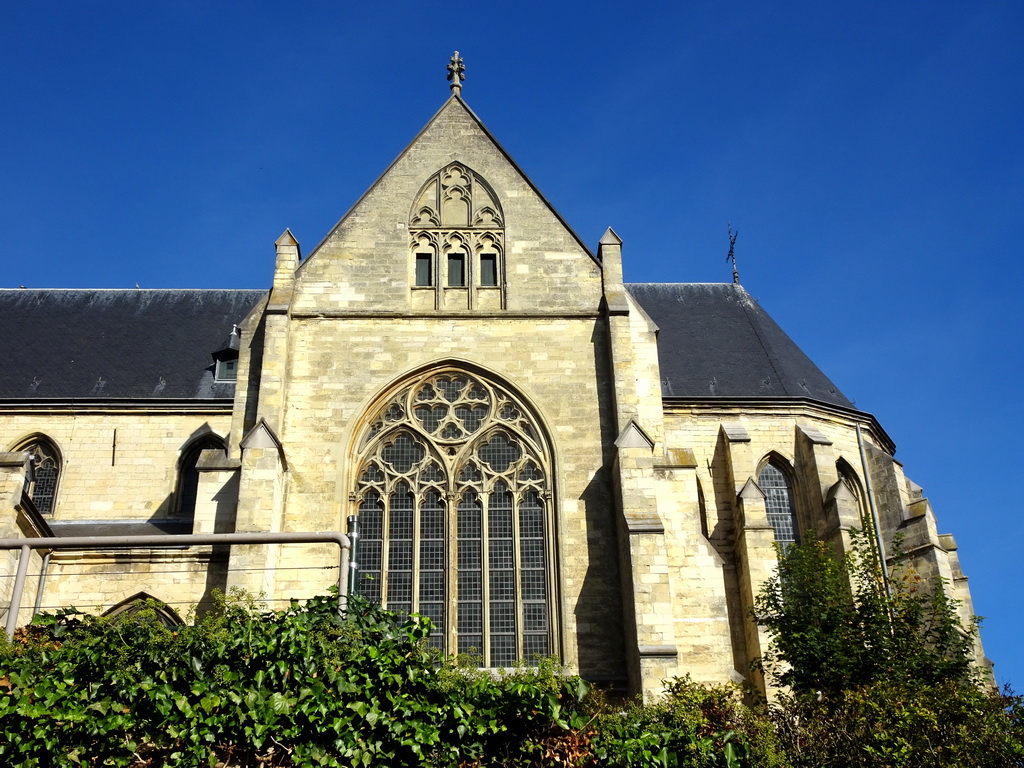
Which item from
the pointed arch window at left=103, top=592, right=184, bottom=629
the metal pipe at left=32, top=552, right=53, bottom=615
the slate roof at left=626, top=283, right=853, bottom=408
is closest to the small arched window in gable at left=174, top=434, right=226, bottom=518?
the pointed arch window at left=103, top=592, right=184, bottom=629

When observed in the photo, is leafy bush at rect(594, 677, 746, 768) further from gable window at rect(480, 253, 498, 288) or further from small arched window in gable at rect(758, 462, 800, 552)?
small arched window in gable at rect(758, 462, 800, 552)

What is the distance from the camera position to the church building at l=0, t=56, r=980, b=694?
1694 cm

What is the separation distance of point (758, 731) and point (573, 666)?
5.14m

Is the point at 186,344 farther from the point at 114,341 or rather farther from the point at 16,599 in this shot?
the point at 16,599

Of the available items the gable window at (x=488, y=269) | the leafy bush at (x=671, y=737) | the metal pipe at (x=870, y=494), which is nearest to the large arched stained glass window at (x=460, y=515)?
the gable window at (x=488, y=269)

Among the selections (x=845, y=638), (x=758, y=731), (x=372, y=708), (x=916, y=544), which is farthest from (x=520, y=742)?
(x=916, y=544)

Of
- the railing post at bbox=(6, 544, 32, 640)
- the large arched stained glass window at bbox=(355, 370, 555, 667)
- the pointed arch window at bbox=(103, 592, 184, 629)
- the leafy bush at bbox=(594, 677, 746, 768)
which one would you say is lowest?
the leafy bush at bbox=(594, 677, 746, 768)

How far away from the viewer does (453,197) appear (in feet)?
68.4

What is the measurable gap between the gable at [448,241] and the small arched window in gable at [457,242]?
0.06ft

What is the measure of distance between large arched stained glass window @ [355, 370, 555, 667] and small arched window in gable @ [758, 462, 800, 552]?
7643mm

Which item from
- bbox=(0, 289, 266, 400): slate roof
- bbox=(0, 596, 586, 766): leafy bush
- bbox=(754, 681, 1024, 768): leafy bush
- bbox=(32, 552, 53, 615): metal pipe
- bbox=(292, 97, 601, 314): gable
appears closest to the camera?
bbox=(0, 596, 586, 766): leafy bush

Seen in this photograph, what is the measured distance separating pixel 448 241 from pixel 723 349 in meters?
8.98

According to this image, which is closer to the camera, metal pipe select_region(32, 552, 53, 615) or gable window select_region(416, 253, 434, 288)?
metal pipe select_region(32, 552, 53, 615)

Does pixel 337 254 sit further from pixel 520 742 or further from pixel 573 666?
pixel 520 742
